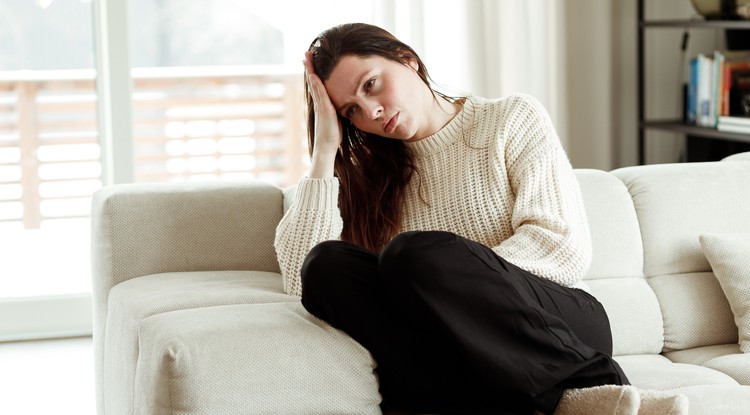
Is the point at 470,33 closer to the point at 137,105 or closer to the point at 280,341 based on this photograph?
the point at 137,105

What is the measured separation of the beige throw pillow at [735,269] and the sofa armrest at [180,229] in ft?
3.19

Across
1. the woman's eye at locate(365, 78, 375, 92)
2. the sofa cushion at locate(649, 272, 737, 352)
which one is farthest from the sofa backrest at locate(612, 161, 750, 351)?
the woman's eye at locate(365, 78, 375, 92)

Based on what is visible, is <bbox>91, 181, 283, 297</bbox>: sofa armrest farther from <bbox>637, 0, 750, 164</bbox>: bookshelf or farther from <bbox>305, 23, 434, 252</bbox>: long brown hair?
<bbox>637, 0, 750, 164</bbox>: bookshelf

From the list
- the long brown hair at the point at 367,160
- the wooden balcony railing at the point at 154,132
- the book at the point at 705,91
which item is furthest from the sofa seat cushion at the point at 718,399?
the wooden balcony railing at the point at 154,132

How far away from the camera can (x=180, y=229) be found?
2318 mm

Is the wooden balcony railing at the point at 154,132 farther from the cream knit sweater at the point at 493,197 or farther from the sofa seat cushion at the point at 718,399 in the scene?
the sofa seat cushion at the point at 718,399

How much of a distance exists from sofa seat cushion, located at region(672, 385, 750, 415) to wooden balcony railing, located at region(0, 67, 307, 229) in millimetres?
2640

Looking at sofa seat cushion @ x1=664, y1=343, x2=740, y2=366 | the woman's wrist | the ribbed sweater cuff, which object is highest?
the woman's wrist

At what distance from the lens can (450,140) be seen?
7.23ft

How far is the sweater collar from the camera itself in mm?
2207

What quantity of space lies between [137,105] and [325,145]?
7.40 ft

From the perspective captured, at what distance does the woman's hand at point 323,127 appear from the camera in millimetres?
2156

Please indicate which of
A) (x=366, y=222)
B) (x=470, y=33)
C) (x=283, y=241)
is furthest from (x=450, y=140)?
(x=470, y=33)

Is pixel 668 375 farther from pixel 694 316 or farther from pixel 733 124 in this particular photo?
pixel 733 124
